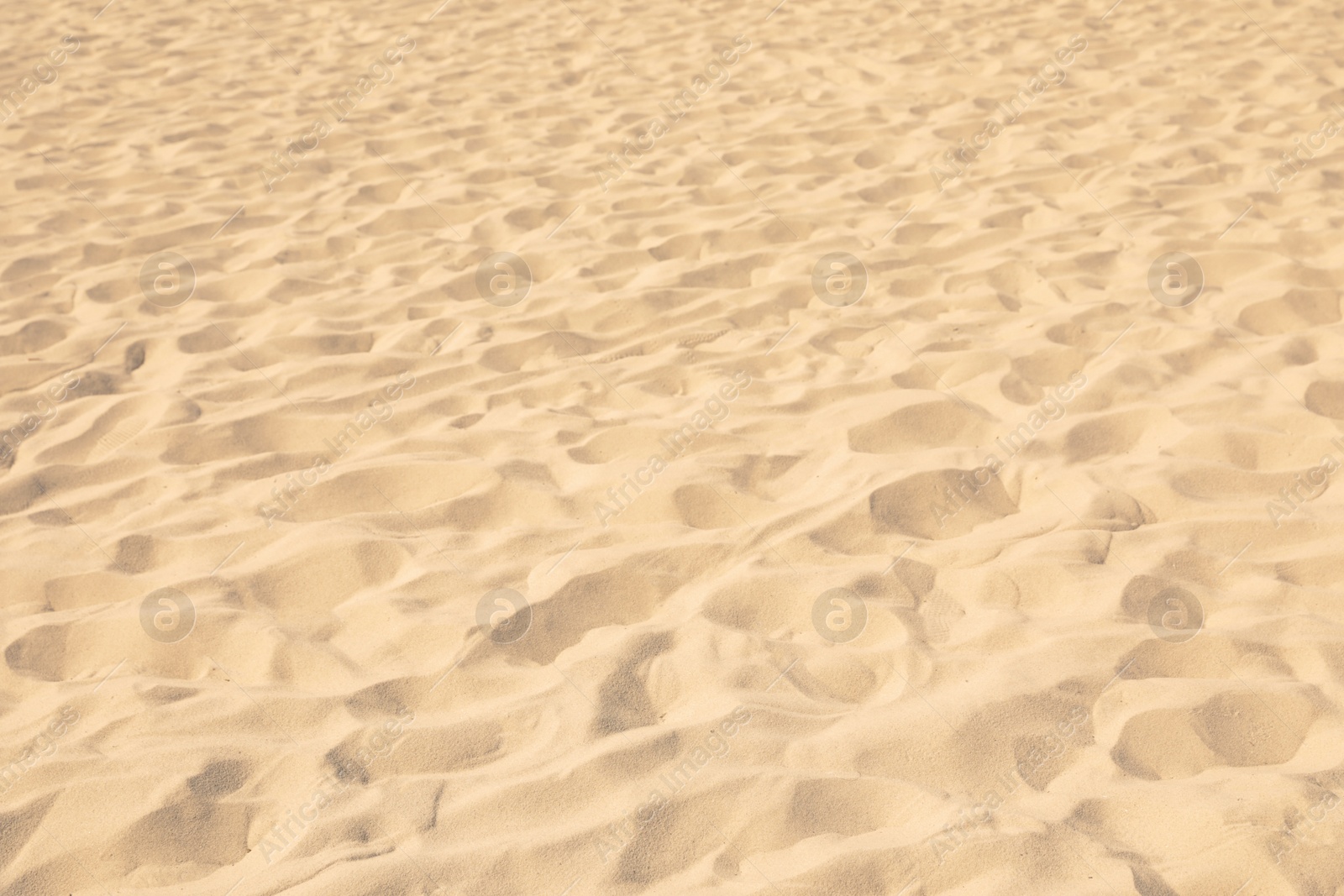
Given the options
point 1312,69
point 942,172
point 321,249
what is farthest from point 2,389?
point 1312,69

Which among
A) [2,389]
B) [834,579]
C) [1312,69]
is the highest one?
[2,389]

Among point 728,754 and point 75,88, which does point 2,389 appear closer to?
point 728,754

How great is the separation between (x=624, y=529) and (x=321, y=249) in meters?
2.35

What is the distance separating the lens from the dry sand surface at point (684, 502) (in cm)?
181

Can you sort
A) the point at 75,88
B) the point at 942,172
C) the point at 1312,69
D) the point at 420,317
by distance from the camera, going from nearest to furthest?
the point at 420,317 → the point at 942,172 → the point at 1312,69 → the point at 75,88

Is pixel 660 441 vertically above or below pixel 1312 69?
above

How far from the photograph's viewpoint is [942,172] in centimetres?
468

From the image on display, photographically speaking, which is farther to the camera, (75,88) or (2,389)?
(75,88)

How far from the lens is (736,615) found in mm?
2277

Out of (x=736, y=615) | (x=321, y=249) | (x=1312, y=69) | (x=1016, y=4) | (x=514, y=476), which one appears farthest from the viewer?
(x=1016, y=4)

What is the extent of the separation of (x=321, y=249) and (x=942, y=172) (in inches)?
104

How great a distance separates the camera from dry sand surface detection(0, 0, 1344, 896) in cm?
181

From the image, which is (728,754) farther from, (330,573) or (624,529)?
(330,573)

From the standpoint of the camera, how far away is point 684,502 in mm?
2641
